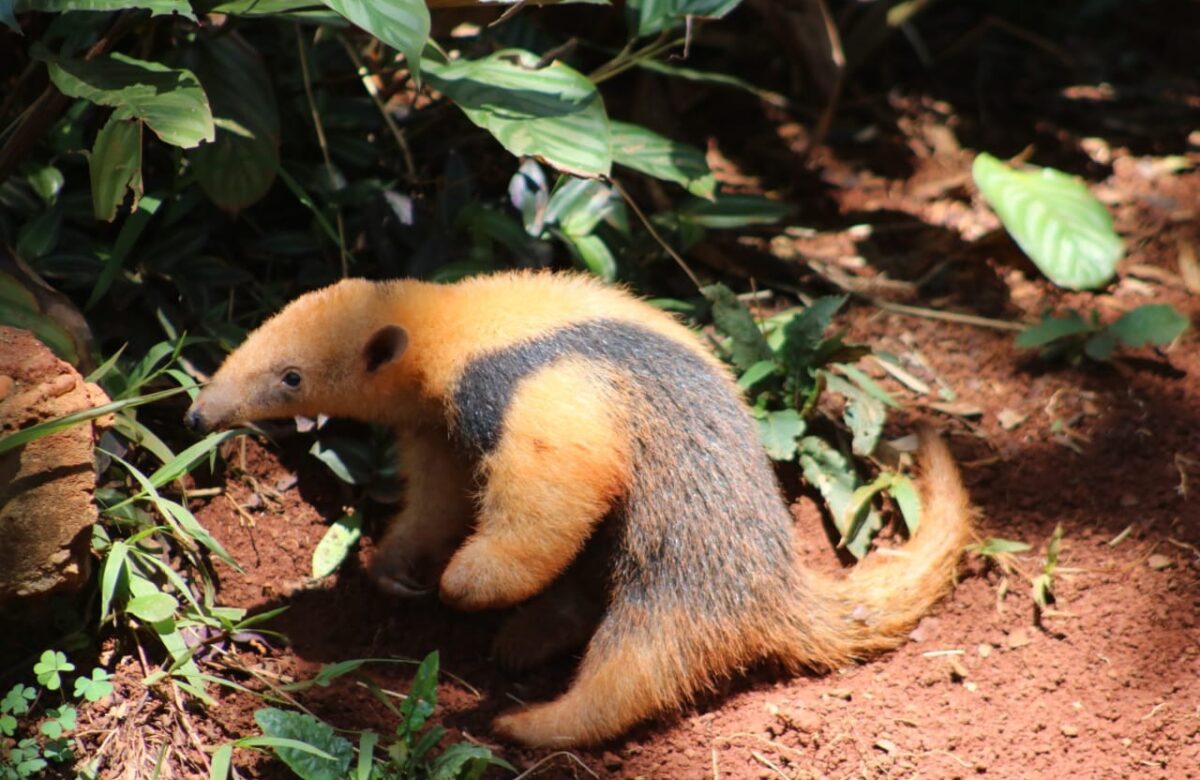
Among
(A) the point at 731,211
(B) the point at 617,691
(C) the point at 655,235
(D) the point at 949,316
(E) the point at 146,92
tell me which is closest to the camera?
(E) the point at 146,92

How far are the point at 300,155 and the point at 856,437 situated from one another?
304 centimetres

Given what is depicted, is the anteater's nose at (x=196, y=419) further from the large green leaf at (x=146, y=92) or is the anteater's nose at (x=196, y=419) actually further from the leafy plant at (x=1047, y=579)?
the leafy plant at (x=1047, y=579)

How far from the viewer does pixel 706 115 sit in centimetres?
799

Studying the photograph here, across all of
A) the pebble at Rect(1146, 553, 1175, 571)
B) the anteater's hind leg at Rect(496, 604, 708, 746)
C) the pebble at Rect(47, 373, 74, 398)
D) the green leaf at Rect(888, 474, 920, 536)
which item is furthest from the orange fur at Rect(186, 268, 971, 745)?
the pebble at Rect(1146, 553, 1175, 571)

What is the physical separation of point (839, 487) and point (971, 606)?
2.49 ft

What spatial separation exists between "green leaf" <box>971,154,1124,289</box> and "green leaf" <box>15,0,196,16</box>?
4060mm

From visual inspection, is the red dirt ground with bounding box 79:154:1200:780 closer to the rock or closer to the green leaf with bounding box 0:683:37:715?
the green leaf with bounding box 0:683:37:715

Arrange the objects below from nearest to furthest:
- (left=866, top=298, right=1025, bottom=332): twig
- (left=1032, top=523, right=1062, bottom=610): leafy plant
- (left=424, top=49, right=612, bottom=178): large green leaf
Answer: (left=424, top=49, right=612, bottom=178): large green leaf → (left=1032, top=523, right=1062, bottom=610): leafy plant → (left=866, top=298, right=1025, bottom=332): twig

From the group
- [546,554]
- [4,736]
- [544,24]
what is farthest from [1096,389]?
[4,736]

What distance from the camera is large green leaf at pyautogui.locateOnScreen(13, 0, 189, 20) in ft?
13.1

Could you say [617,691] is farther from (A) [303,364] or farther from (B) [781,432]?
(A) [303,364]

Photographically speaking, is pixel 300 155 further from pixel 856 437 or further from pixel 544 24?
pixel 856 437

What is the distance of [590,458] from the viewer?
424 cm

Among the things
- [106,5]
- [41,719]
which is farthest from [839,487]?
[106,5]
